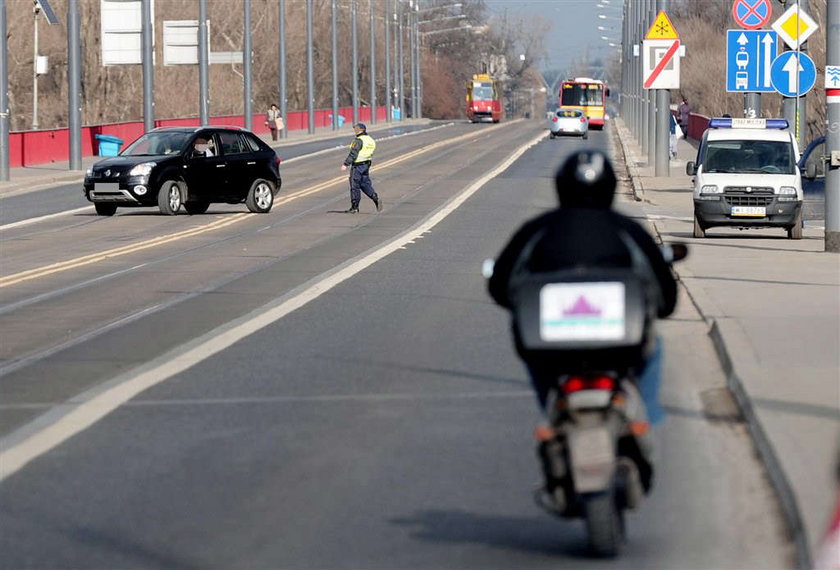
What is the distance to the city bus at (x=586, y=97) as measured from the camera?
314ft

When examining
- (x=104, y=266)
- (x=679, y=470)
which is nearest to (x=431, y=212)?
(x=104, y=266)

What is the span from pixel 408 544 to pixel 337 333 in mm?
7275

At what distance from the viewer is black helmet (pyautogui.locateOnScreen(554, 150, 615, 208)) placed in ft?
22.5

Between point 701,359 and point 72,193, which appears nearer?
point 701,359

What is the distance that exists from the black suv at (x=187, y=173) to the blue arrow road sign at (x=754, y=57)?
29.1 feet

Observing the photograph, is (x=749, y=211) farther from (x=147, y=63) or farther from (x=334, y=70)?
(x=334, y=70)

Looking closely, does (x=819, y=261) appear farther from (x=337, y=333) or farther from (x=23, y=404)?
(x=23, y=404)

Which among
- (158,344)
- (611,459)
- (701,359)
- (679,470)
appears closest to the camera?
(611,459)

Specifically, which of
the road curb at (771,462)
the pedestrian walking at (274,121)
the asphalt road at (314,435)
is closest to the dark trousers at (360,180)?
the asphalt road at (314,435)

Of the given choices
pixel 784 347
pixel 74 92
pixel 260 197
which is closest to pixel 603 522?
pixel 784 347

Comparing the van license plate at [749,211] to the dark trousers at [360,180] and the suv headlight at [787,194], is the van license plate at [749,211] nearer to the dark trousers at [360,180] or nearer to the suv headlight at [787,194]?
the suv headlight at [787,194]

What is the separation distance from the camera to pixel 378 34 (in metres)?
145

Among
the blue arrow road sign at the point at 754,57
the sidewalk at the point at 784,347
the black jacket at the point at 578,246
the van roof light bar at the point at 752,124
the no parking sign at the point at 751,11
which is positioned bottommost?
the sidewalk at the point at 784,347

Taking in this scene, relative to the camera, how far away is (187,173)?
32.0m
